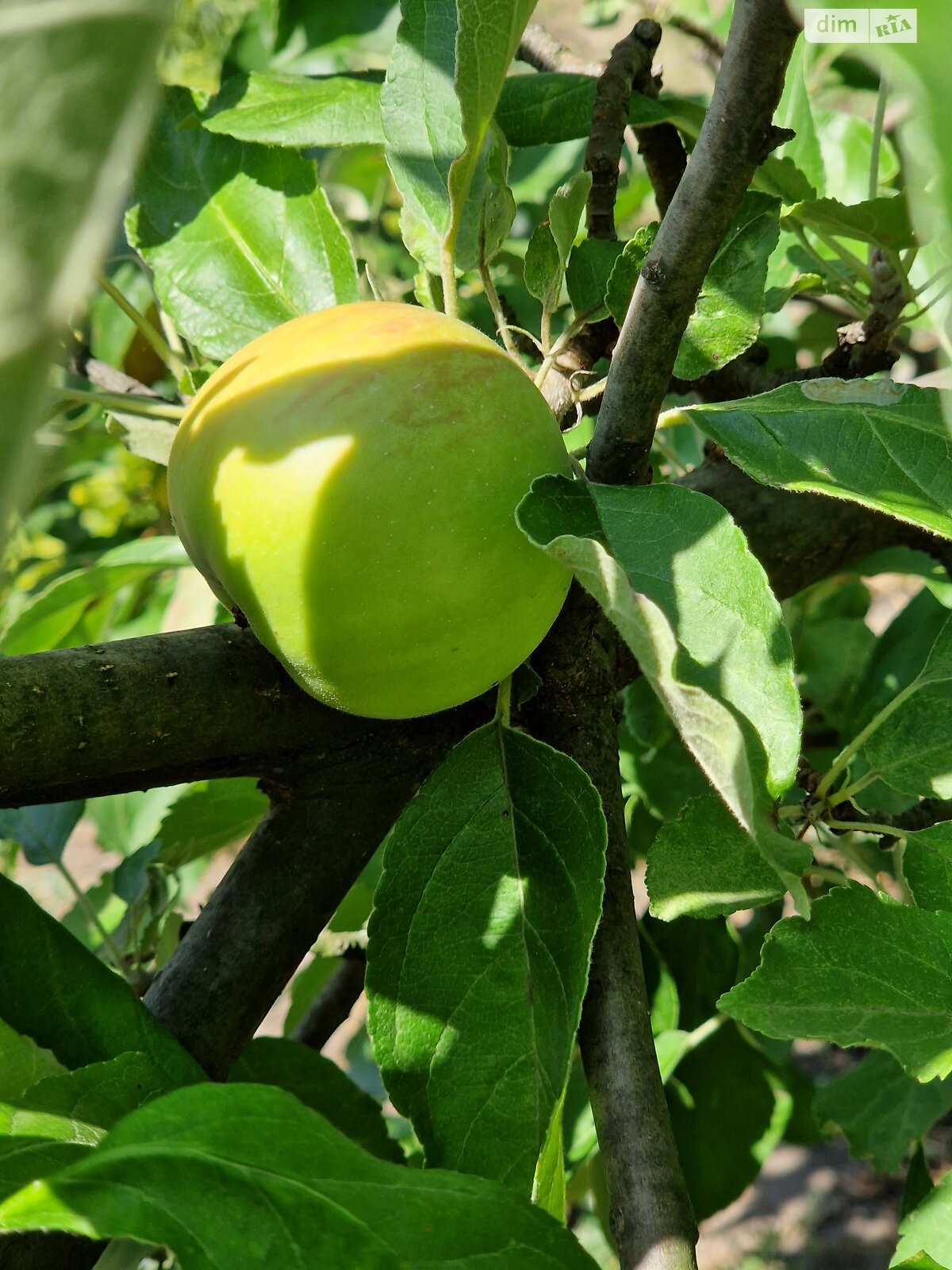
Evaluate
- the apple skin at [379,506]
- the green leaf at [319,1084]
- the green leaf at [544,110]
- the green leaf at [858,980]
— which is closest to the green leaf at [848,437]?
the apple skin at [379,506]

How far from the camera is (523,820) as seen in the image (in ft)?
A: 2.09

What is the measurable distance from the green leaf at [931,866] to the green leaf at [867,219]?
0.42 m

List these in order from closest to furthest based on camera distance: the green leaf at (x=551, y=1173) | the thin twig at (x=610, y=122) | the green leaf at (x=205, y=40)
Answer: the green leaf at (x=551, y=1173)
the thin twig at (x=610, y=122)
the green leaf at (x=205, y=40)

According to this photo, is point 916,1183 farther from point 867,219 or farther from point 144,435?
point 144,435

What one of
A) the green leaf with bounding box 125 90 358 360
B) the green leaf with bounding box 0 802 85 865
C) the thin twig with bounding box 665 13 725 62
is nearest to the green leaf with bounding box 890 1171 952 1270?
the green leaf with bounding box 125 90 358 360

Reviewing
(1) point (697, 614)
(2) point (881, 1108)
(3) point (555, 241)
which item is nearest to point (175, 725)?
(1) point (697, 614)

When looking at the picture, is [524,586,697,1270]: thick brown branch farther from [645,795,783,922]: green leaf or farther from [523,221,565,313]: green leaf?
[523,221,565,313]: green leaf

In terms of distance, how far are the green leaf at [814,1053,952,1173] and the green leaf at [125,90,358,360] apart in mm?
829

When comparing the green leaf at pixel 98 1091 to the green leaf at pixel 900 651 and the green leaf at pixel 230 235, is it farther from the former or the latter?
the green leaf at pixel 900 651

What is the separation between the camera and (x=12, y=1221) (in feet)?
1.30

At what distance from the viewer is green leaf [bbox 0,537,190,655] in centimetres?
112

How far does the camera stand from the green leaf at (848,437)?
59 cm

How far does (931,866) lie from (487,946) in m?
0.25

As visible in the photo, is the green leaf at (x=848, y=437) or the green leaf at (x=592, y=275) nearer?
the green leaf at (x=848, y=437)
